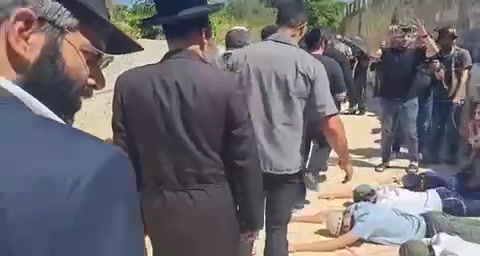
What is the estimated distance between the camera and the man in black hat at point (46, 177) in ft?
3.31

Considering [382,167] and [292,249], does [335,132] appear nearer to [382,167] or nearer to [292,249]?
[292,249]

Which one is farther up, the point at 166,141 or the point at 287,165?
the point at 166,141

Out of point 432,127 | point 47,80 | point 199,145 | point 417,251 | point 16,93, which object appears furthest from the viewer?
point 432,127

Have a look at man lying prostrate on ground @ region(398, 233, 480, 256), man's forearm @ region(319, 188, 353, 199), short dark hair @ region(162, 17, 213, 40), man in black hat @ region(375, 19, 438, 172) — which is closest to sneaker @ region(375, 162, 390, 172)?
man in black hat @ region(375, 19, 438, 172)

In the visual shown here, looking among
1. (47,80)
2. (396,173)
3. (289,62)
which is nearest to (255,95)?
(289,62)

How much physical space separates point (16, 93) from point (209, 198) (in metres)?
1.98

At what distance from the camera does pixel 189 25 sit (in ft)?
10.5

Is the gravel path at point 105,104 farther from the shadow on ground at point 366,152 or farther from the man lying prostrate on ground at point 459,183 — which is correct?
the man lying prostrate on ground at point 459,183

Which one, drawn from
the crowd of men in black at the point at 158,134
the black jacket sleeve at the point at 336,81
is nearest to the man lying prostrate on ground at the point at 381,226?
the crowd of men in black at the point at 158,134

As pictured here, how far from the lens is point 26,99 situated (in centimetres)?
125

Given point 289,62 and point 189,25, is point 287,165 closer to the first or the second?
point 289,62

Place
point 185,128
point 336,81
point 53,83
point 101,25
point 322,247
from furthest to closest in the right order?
point 336,81 < point 322,247 < point 185,128 < point 101,25 < point 53,83

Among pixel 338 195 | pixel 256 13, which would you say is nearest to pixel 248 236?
pixel 338 195

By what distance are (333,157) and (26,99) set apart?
27.0ft
